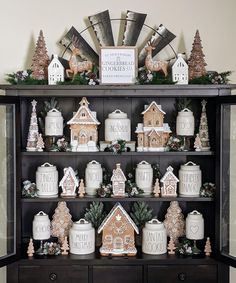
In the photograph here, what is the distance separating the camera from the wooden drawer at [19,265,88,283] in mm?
2703

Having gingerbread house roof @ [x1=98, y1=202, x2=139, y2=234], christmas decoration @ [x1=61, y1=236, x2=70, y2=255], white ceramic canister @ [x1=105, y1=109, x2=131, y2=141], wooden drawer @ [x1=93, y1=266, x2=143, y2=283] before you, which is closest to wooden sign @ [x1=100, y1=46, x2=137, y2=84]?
white ceramic canister @ [x1=105, y1=109, x2=131, y2=141]

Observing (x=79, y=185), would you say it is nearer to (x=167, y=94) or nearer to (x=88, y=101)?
(x=88, y=101)

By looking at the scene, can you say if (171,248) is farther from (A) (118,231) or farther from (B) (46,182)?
(B) (46,182)

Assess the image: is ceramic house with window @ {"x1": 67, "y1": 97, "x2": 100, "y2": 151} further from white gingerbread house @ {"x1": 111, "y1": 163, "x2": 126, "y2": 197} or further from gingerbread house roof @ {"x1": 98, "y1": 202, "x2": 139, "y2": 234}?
gingerbread house roof @ {"x1": 98, "y1": 202, "x2": 139, "y2": 234}

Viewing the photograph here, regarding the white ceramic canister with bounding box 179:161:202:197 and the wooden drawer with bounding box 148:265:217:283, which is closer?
the wooden drawer with bounding box 148:265:217:283

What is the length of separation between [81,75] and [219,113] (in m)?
0.87

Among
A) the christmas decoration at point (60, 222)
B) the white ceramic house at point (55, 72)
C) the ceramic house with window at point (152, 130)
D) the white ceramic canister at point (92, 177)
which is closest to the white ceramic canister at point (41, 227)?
the christmas decoration at point (60, 222)

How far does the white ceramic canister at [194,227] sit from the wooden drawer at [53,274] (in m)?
0.68

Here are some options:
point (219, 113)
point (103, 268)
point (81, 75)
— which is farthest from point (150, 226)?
point (81, 75)

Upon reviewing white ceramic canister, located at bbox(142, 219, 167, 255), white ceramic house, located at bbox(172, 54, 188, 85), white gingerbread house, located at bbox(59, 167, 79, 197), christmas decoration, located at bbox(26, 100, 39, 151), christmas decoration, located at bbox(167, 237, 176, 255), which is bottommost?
christmas decoration, located at bbox(167, 237, 176, 255)

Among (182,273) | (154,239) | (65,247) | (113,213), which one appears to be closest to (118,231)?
(113,213)

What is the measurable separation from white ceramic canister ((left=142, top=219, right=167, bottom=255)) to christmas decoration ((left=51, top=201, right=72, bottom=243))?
504 mm

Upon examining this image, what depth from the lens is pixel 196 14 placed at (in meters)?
2.96

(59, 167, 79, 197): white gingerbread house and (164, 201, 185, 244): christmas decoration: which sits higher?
(59, 167, 79, 197): white gingerbread house
